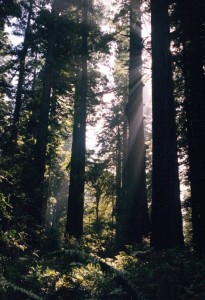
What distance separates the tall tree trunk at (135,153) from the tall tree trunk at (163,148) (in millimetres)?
4439

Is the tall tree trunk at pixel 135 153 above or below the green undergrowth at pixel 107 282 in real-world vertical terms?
above

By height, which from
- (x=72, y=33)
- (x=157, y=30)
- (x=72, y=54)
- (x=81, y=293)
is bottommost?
(x=81, y=293)

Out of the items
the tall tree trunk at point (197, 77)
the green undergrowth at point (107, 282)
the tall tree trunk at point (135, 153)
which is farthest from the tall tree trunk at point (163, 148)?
the tall tree trunk at point (135, 153)

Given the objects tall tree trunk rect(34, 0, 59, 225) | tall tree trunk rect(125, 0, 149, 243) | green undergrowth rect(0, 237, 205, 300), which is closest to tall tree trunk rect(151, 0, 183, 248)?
green undergrowth rect(0, 237, 205, 300)

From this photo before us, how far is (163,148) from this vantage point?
820 cm

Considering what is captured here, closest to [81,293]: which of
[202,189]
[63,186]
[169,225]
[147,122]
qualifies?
[169,225]

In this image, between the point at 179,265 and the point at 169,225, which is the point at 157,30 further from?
the point at 179,265

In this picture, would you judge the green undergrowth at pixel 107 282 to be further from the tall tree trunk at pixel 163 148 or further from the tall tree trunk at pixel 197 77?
the tall tree trunk at pixel 197 77

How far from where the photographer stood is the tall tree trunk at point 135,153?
42.5 ft

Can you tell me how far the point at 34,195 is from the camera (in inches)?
465

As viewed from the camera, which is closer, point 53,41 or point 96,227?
point 53,41

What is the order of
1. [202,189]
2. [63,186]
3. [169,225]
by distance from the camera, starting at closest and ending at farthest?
[169,225] → [202,189] → [63,186]

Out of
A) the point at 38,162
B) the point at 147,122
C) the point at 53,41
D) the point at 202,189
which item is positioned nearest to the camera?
the point at 202,189

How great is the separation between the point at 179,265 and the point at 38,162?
10.0 metres
